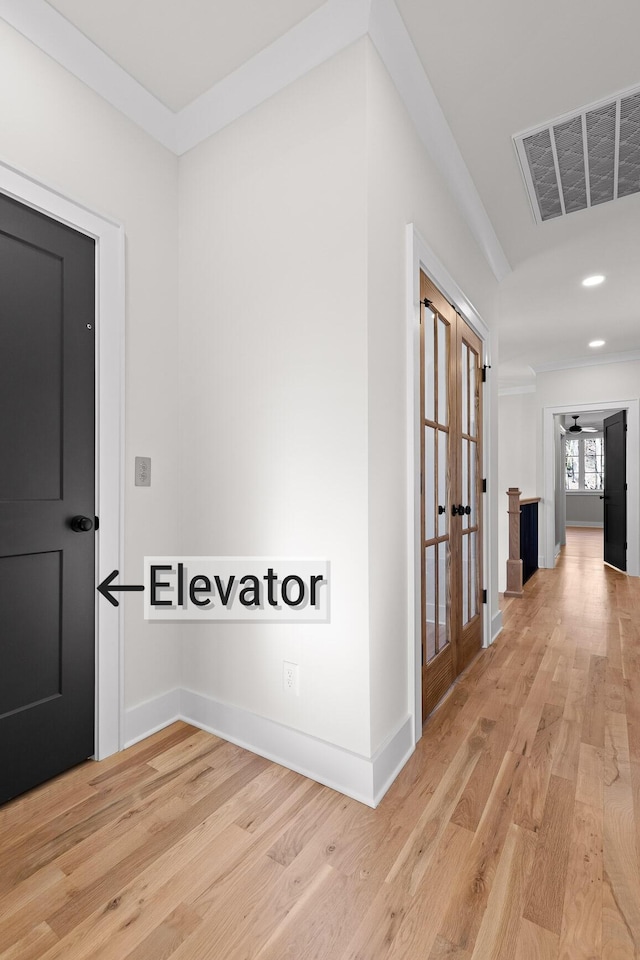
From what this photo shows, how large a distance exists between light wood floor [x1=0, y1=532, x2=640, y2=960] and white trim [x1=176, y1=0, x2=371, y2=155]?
2617 mm

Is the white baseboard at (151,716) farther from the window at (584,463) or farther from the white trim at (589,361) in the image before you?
the window at (584,463)

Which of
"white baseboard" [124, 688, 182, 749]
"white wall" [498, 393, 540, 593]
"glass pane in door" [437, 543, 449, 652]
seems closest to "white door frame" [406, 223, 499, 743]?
"glass pane in door" [437, 543, 449, 652]

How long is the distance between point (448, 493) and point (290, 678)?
1272mm

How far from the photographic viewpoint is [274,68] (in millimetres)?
1820

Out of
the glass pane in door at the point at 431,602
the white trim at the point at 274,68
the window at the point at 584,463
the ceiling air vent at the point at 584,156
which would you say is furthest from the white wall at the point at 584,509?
the white trim at the point at 274,68

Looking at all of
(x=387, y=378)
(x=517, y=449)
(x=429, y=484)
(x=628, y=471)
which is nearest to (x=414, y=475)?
(x=429, y=484)

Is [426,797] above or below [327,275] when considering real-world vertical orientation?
below

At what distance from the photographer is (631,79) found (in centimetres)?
192

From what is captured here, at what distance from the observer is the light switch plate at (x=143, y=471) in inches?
79.3

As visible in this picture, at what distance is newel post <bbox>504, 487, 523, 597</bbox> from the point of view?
4711mm

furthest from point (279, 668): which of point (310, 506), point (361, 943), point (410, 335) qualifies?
point (410, 335)

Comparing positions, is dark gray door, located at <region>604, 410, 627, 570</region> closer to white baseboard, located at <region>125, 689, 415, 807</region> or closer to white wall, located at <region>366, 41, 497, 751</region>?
white wall, located at <region>366, 41, 497, 751</region>

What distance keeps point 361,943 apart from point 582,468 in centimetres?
1292

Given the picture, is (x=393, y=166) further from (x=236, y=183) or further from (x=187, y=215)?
(x=187, y=215)
